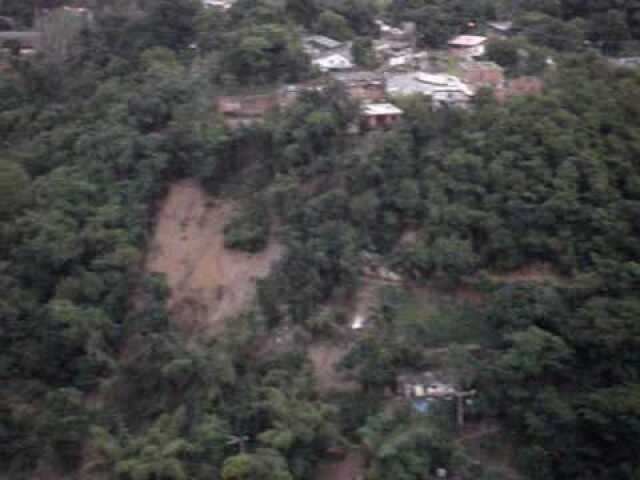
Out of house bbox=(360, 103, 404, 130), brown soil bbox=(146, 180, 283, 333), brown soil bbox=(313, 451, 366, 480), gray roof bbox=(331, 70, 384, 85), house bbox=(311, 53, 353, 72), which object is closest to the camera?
brown soil bbox=(313, 451, 366, 480)

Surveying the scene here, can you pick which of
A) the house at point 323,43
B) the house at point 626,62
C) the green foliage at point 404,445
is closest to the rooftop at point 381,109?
the house at point 323,43

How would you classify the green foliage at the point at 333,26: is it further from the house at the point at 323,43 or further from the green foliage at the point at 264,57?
the green foliage at the point at 264,57

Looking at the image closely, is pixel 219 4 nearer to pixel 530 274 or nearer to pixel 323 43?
pixel 323 43

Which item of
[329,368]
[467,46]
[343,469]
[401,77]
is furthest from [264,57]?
[343,469]

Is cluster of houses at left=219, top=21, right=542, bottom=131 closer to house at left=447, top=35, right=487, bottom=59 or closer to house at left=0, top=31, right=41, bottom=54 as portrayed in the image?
house at left=447, top=35, right=487, bottom=59

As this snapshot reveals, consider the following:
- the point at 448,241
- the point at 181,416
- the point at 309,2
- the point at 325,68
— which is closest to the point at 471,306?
the point at 448,241

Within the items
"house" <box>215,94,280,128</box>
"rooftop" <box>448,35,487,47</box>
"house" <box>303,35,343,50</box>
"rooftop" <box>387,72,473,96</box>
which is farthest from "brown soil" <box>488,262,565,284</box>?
"house" <box>303,35,343,50</box>
